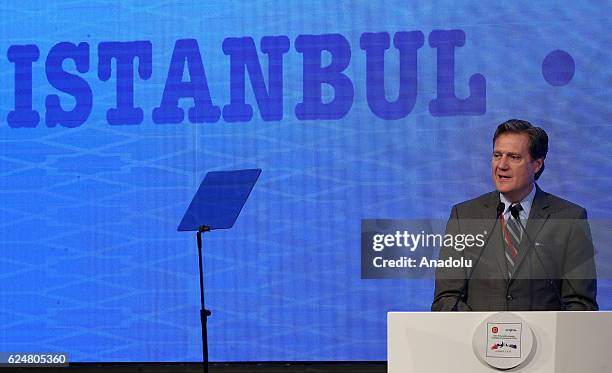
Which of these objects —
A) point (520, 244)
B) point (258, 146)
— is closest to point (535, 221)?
point (520, 244)

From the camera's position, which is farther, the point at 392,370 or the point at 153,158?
the point at 153,158

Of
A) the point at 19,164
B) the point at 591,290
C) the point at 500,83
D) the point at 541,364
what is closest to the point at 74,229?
the point at 19,164

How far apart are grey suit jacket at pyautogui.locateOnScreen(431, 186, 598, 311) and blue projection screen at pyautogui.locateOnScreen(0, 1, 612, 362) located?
0.22ft

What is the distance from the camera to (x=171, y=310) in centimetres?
354

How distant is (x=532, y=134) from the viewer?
3.42 meters

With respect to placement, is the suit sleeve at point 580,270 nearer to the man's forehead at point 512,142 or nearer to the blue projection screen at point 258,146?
the blue projection screen at point 258,146

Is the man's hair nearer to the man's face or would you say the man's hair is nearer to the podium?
the man's face

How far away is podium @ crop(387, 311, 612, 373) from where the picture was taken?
157 centimetres

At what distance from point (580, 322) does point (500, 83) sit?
1997mm

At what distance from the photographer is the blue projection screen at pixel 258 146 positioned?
3.44m

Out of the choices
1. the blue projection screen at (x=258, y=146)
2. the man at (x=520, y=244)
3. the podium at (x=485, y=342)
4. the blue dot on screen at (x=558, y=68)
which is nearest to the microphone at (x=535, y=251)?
the man at (x=520, y=244)

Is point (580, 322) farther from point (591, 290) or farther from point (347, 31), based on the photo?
point (347, 31)

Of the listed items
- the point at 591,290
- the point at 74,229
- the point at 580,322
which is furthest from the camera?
the point at 74,229

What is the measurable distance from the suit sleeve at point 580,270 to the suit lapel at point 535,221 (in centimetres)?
12
